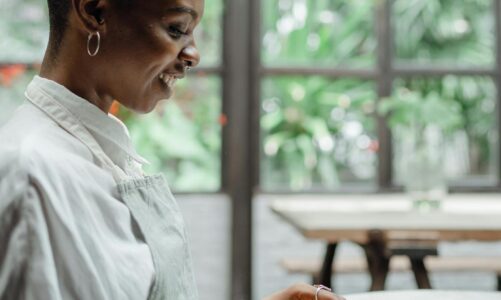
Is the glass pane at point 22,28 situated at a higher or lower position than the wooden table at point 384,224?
higher

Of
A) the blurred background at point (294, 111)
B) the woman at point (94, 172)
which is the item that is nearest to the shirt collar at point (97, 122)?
the woman at point (94, 172)

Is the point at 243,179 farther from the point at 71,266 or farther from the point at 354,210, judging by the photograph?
the point at 71,266

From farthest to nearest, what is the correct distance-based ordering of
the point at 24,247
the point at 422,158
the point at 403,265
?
1. the point at 403,265
2. the point at 422,158
3. the point at 24,247

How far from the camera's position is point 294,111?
419 cm

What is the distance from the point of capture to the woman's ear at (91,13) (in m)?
0.81

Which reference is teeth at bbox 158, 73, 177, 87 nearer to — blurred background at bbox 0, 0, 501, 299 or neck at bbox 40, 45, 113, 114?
neck at bbox 40, 45, 113, 114

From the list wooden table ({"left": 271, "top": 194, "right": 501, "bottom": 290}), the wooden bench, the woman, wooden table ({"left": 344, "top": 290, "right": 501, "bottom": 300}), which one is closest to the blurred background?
the wooden bench

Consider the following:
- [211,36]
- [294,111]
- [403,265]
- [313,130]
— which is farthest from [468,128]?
[211,36]

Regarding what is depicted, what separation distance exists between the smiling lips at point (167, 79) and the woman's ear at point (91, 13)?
100 millimetres

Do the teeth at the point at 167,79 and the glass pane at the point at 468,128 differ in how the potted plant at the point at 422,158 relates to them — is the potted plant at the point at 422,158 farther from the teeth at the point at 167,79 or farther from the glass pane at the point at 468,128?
the teeth at the point at 167,79

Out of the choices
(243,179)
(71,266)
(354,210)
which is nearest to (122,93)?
(71,266)

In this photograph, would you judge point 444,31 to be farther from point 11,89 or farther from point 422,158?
point 11,89

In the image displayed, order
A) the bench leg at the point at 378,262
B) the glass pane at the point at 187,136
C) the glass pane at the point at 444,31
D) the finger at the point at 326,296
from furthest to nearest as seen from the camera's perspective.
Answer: the glass pane at the point at 444,31
the glass pane at the point at 187,136
the bench leg at the point at 378,262
the finger at the point at 326,296

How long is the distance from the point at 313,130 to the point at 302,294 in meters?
3.25
